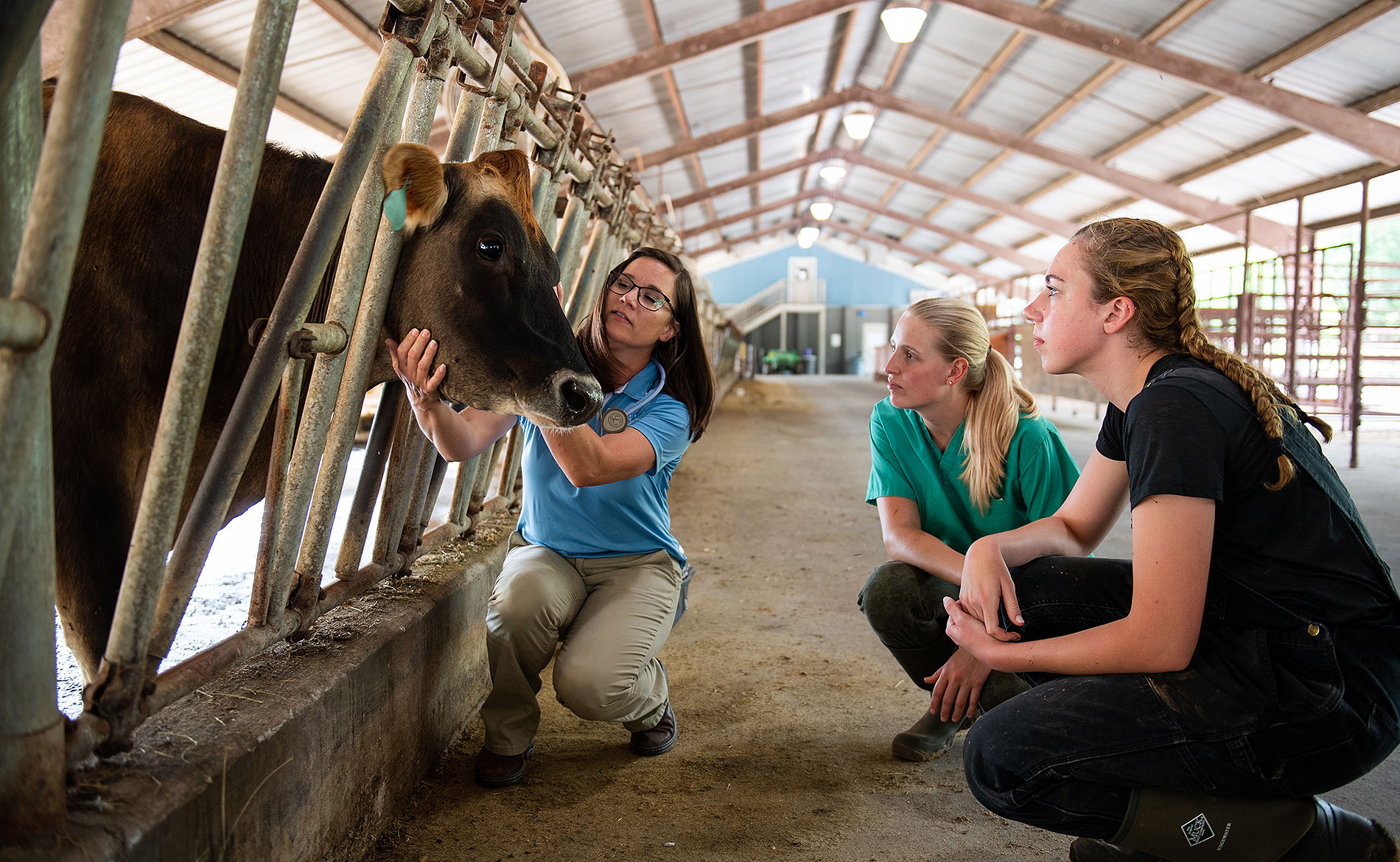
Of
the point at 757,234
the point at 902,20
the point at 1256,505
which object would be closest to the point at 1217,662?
the point at 1256,505

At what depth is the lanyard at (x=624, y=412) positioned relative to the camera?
2.28m

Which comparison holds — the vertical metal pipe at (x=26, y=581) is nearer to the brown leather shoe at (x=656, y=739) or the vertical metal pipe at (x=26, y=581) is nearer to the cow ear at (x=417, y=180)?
the cow ear at (x=417, y=180)

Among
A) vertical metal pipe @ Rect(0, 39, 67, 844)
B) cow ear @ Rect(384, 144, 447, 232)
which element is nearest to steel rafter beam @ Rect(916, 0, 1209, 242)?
cow ear @ Rect(384, 144, 447, 232)

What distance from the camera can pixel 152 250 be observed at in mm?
1877

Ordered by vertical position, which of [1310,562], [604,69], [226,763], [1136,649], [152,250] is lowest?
[226,763]

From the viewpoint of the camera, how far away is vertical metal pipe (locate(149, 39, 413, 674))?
1562 mm

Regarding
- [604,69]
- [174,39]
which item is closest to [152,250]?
[174,39]

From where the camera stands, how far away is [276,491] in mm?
1783

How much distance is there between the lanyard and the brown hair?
2cm

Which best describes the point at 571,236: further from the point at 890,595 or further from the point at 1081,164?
the point at 1081,164

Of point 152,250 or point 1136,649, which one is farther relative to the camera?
point 152,250

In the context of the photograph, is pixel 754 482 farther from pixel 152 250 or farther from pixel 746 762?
pixel 152 250

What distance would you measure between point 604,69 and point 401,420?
908cm

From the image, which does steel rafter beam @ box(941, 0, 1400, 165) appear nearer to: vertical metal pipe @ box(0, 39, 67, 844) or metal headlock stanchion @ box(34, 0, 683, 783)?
metal headlock stanchion @ box(34, 0, 683, 783)
